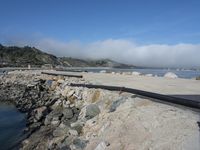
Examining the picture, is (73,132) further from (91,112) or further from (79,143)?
(91,112)

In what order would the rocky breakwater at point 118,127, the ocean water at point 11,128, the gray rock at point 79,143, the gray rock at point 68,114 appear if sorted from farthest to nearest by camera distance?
the gray rock at point 68,114, the ocean water at point 11,128, the gray rock at point 79,143, the rocky breakwater at point 118,127

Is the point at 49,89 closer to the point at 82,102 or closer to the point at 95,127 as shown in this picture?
Answer: the point at 82,102

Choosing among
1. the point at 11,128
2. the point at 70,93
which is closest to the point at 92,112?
the point at 11,128

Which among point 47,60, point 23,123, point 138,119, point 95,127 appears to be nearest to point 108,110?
point 95,127

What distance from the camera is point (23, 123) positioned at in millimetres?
16328

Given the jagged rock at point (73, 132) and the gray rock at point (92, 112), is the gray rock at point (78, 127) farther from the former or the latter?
the gray rock at point (92, 112)

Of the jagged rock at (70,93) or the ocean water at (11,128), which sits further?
the jagged rock at (70,93)

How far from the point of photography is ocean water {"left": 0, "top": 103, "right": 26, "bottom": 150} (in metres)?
12.6

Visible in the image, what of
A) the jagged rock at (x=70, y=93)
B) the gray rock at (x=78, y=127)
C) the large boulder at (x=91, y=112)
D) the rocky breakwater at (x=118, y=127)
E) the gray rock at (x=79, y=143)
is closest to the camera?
the rocky breakwater at (x=118, y=127)

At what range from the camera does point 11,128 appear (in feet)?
51.6

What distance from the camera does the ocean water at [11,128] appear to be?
1263 cm

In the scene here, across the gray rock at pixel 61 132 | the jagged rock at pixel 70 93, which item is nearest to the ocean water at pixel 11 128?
the gray rock at pixel 61 132

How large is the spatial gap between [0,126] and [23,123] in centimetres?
140

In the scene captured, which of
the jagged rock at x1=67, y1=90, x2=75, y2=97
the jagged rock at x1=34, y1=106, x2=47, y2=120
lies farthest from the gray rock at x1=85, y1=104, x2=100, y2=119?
the jagged rock at x1=67, y1=90, x2=75, y2=97
